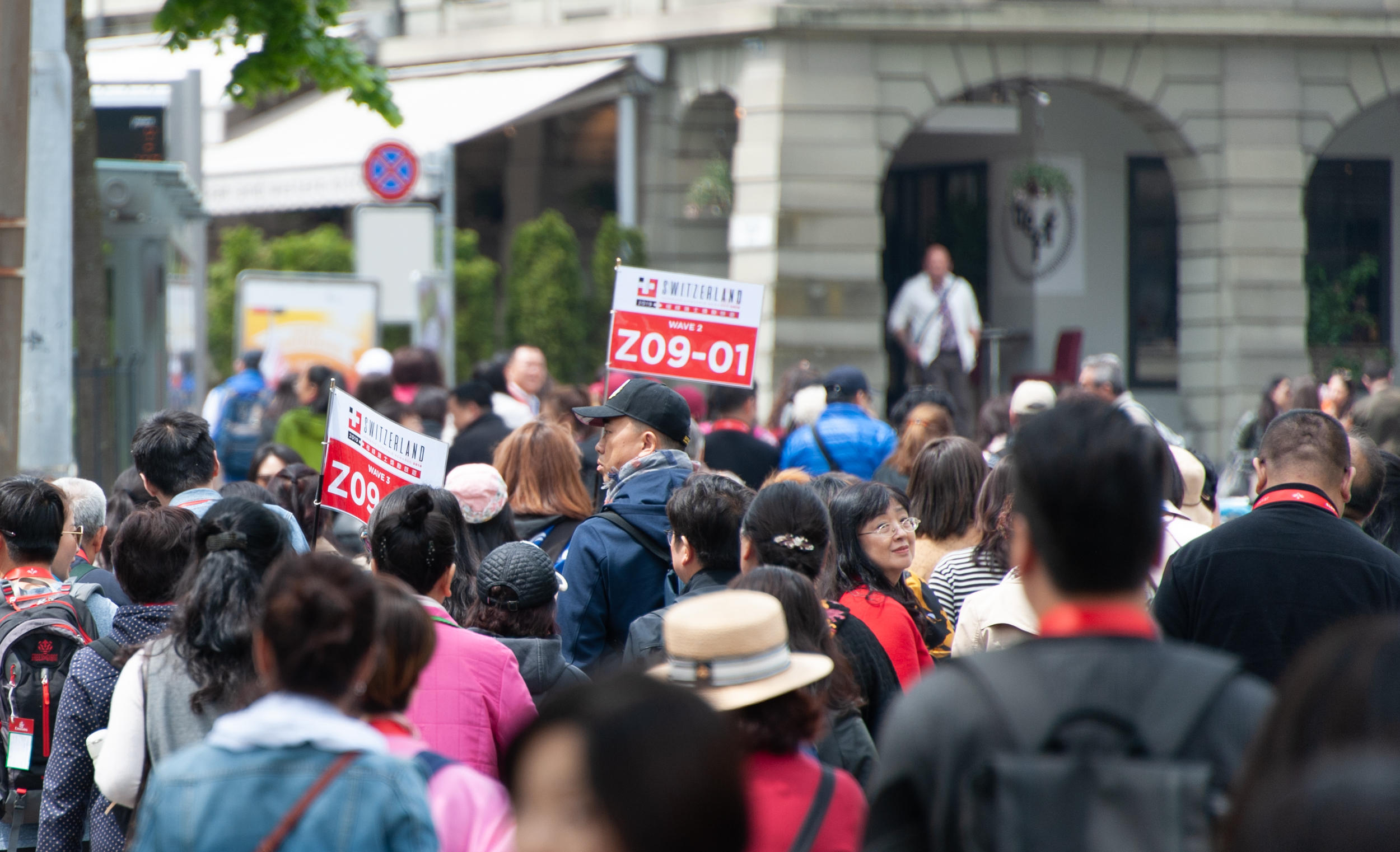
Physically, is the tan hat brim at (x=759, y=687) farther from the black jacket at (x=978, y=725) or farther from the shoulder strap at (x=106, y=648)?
the shoulder strap at (x=106, y=648)

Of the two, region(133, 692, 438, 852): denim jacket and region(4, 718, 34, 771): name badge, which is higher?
region(133, 692, 438, 852): denim jacket

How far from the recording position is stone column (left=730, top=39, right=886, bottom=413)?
16.6 meters

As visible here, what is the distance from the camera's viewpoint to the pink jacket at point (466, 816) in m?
2.96

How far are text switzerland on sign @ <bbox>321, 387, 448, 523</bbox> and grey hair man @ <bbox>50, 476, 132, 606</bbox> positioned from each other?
2.64 feet

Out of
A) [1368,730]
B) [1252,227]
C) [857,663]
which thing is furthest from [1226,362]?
[1368,730]

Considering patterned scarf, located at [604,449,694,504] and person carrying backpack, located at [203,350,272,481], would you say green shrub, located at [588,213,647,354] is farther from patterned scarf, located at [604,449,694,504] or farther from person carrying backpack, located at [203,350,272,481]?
patterned scarf, located at [604,449,694,504]

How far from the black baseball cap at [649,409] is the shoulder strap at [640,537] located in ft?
2.07

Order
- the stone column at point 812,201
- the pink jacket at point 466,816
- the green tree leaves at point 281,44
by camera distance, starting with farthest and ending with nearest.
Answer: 1. the stone column at point 812,201
2. the green tree leaves at point 281,44
3. the pink jacket at point 466,816

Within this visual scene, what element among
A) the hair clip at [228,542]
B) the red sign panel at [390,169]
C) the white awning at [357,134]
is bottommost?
the hair clip at [228,542]

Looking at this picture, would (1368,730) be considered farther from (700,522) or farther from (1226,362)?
(1226,362)

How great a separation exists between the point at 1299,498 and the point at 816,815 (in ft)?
8.03

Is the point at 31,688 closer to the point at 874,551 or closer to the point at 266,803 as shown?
the point at 266,803

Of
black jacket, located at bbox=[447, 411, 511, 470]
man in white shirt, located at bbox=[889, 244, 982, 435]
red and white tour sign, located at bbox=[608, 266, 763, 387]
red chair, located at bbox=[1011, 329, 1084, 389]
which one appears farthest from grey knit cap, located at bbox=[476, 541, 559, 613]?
red chair, located at bbox=[1011, 329, 1084, 389]

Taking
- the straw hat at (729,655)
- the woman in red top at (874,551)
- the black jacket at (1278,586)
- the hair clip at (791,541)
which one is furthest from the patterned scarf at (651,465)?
the straw hat at (729,655)
